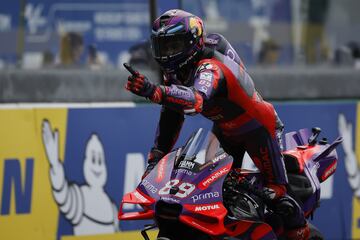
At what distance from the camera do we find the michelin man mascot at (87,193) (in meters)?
7.95

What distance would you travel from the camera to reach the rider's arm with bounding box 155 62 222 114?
5.53m

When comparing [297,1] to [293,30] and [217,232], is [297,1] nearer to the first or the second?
[293,30]

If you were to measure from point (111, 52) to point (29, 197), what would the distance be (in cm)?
273

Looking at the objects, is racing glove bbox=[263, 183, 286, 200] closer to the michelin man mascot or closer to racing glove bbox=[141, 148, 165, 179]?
racing glove bbox=[141, 148, 165, 179]

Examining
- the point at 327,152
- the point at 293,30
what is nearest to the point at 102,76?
the point at 327,152

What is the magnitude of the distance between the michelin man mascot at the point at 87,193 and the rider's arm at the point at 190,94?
2514 millimetres

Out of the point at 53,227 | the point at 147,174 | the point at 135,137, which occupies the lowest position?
the point at 53,227

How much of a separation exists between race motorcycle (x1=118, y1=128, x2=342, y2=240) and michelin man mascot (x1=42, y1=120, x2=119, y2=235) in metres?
1.96

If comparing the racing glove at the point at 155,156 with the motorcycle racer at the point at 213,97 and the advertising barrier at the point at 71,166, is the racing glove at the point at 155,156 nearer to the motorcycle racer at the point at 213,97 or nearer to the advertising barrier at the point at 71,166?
the motorcycle racer at the point at 213,97

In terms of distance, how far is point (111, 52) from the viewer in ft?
33.0

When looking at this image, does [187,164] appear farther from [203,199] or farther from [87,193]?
[87,193]

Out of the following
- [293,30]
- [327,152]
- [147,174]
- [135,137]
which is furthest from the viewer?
[293,30]

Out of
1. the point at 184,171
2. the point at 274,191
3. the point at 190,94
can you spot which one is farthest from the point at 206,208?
the point at 274,191

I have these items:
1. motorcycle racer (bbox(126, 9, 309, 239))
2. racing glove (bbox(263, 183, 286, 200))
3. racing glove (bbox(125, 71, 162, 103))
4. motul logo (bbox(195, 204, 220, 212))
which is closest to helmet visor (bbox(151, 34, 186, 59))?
motorcycle racer (bbox(126, 9, 309, 239))
